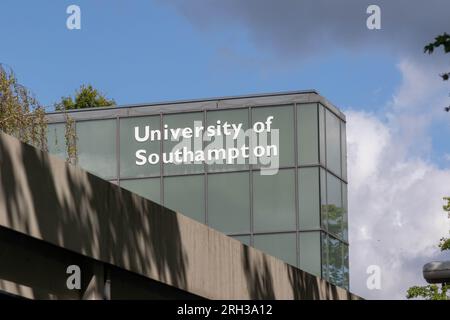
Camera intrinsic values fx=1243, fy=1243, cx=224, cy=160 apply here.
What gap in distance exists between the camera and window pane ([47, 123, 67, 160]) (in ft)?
135

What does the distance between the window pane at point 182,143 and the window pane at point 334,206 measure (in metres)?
4.27

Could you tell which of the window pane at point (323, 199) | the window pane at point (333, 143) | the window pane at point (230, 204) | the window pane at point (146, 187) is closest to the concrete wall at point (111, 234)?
the window pane at point (323, 199)

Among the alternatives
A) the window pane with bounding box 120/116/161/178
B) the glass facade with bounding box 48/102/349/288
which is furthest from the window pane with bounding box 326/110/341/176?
the window pane with bounding box 120/116/161/178

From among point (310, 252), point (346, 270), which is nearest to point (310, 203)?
point (310, 252)

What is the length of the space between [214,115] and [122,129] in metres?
3.26

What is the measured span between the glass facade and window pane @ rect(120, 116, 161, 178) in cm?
3

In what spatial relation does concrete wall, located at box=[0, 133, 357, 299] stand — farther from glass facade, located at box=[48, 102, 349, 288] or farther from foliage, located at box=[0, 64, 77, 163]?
glass facade, located at box=[48, 102, 349, 288]

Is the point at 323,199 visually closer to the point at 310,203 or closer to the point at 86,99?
the point at 310,203

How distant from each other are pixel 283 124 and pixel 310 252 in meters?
4.39

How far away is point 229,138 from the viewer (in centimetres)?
4119

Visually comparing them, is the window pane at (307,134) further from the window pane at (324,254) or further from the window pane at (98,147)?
the window pane at (98,147)

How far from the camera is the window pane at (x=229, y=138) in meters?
40.9
